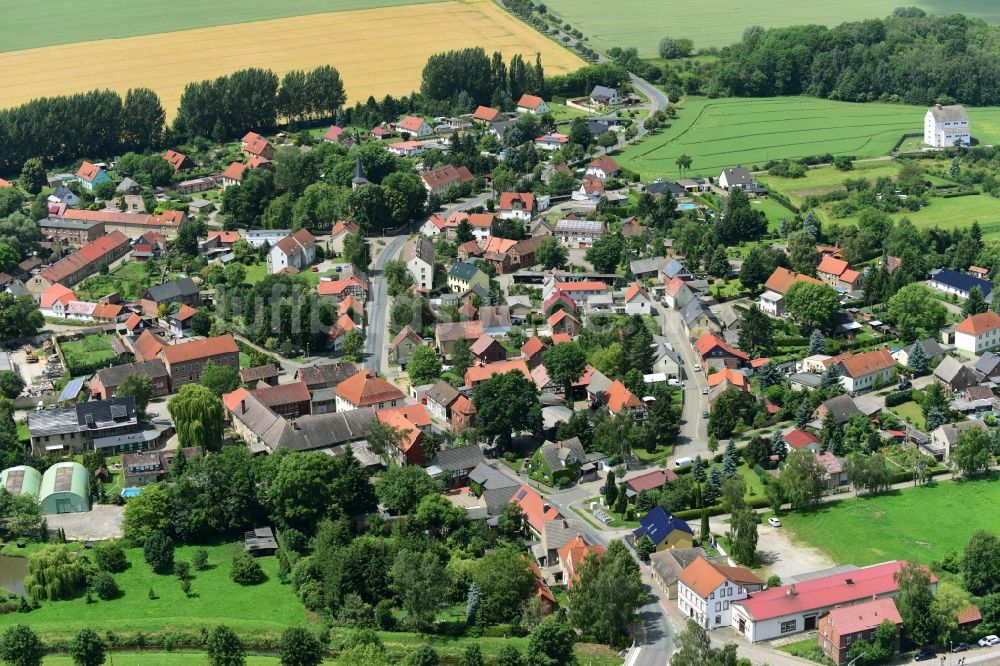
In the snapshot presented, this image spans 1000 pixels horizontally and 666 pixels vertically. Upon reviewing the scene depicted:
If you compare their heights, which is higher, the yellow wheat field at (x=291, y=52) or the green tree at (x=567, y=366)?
the yellow wheat field at (x=291, y=52)

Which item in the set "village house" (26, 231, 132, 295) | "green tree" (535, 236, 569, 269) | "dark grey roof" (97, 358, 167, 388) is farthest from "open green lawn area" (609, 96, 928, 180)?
"dark grey roof" (97, 358, 167, 388)

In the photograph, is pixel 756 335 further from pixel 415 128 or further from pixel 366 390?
pixel 415 128

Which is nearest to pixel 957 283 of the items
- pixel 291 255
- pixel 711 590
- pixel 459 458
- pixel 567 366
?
pixel 567 366

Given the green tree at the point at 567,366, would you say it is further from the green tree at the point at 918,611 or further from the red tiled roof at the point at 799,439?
the green tree at the point at 918,611

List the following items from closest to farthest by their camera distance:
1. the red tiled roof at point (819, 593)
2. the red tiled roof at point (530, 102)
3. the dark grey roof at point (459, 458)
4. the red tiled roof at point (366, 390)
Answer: the red tiled roof at point (819, 593), the dark grey roof at point (459, 458), the red tiled roof at point (366, 390), the red tiled roof at point (530, 102)

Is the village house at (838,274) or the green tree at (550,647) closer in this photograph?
the green tree at (550,647)

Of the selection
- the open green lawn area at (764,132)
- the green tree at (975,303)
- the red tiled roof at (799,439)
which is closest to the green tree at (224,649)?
the red tiled roof at (799,439)
